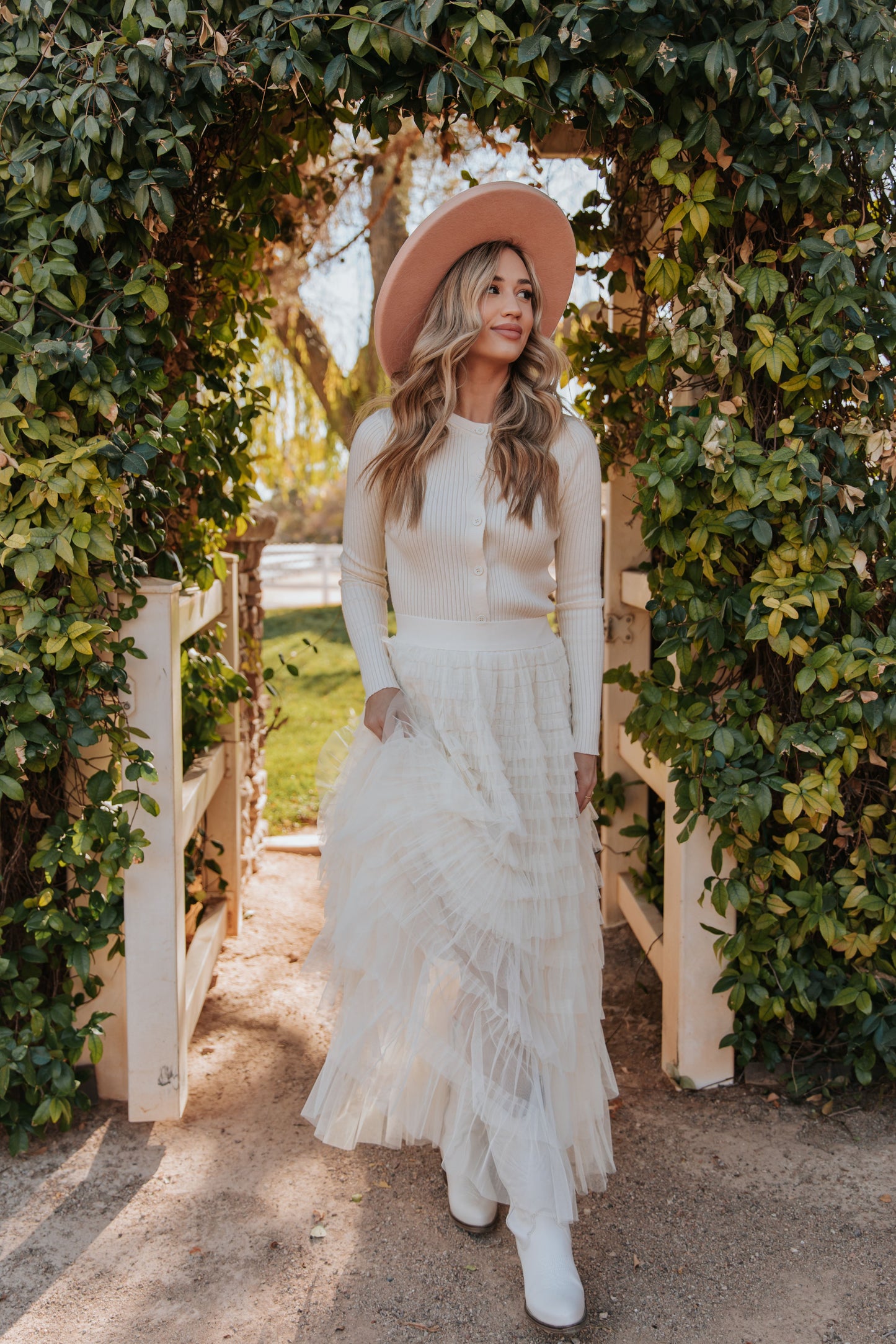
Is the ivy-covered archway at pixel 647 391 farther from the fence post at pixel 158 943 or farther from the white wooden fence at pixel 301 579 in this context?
the white wooden fence at pixel 301 579

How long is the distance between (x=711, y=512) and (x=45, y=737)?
57.9 inches

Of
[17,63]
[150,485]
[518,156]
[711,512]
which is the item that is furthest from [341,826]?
[518,156]

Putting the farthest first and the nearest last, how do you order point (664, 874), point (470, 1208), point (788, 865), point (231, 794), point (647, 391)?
point (231, 794)
point (664, 874)
point (647, 391)
point (788, 865)
point (470, 1208)

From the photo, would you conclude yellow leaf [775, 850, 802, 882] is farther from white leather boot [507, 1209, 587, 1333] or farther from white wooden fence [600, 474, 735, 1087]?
white leather boot [507, 1209, 587, 1333]

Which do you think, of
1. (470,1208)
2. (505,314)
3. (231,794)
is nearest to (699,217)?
(505,314)

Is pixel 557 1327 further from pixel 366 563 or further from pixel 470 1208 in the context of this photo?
pixel 366 563

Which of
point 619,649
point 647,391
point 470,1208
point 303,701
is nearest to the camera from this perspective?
point 470,1208

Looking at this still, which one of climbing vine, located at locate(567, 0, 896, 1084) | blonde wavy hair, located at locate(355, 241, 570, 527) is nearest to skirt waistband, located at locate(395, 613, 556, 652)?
blonde wavy hair, located at locate(355, 241, 570, 527)

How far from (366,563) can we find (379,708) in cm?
31

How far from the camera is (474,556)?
6.36 feet

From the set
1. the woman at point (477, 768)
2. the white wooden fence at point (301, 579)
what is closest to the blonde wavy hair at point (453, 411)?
the woman at point (477, 768)

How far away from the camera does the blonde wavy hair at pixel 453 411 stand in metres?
1.94

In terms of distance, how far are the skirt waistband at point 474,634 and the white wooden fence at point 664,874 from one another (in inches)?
22.2

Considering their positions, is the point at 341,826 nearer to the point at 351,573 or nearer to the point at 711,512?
the point at 351,573
